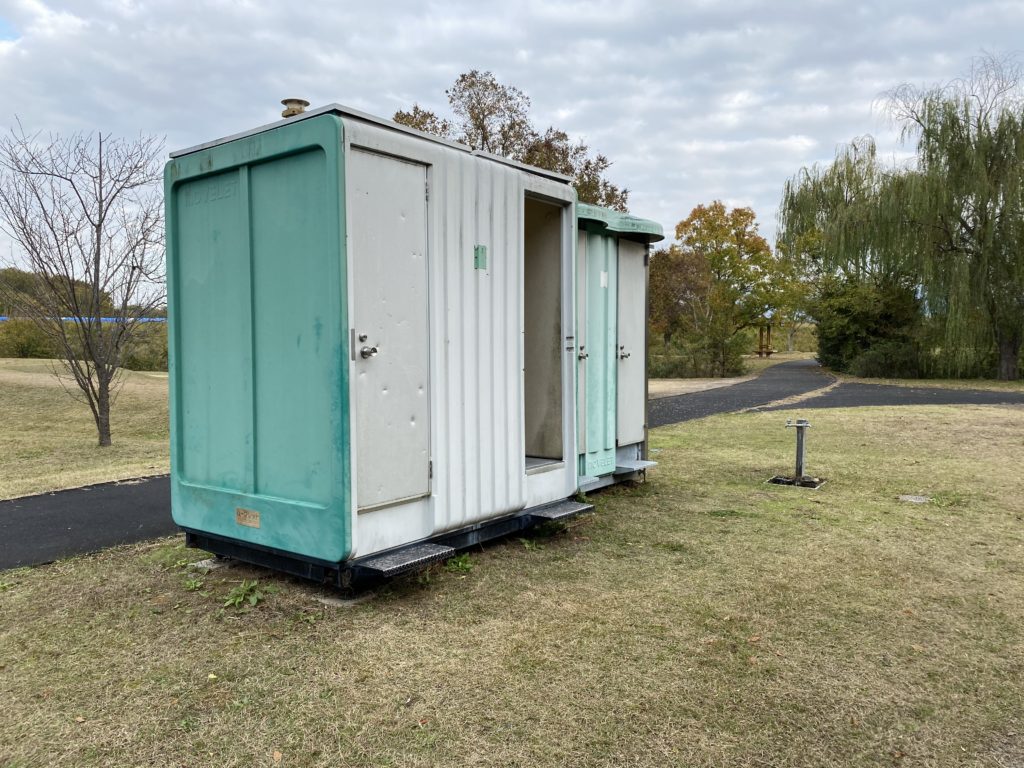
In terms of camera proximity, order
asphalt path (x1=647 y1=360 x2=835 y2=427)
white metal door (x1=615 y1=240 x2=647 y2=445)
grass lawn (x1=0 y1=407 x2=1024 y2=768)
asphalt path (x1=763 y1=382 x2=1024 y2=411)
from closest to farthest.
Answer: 1. grass lawn (x1=0 y1=407 x2=1024 y2=768)
2. white metal door (x1=615 y1=240 x2=647 y2=445)
3. asphalt path (x1=647 y1=360 x2=835 y2=427)
4. asphalt path (x1=763 y1=382 x2=1024 y2=411)

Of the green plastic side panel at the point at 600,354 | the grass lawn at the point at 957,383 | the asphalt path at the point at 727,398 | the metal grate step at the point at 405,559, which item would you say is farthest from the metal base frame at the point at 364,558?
the grass lawn at the point at 957,383

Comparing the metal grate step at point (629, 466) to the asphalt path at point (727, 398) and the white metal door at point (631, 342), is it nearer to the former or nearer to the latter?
the white metal door at point (631, 342)

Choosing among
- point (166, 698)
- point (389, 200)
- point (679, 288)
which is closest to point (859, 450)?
point (389, 200)

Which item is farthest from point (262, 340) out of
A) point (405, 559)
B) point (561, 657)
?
point (561, 657)

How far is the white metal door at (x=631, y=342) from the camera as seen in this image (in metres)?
6.60

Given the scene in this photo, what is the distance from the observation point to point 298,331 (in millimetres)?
3832

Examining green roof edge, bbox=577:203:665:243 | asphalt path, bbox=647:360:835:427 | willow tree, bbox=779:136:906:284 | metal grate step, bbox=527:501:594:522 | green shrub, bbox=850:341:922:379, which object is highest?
willow tree, bbox=779:136:906:284

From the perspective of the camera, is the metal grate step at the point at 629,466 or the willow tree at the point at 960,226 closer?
the metal grate step at the point at 629,466

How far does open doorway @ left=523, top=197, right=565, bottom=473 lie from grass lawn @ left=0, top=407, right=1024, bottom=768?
0.76 metres

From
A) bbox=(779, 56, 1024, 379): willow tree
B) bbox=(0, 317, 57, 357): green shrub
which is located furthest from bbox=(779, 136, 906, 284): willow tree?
bbox=(0, 317, 57, 357): green shrub

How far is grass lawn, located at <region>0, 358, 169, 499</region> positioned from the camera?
7.90 metres

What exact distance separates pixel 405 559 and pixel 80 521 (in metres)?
3.22

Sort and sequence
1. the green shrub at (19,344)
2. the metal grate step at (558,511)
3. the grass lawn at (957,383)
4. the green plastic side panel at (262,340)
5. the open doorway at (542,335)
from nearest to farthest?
the green plastic side panel at (262,340)
the metal grate step at (558,511)
the open doorway at (542,335)
the grass lawn at (957,383)
the green shrub at (19,344)

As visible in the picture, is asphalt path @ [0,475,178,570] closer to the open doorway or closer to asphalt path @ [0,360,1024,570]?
asphalt path @ [0,360,1024,570]
